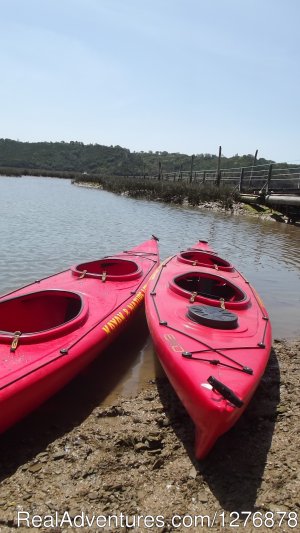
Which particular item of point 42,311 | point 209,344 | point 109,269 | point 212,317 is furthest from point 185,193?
point 209,344

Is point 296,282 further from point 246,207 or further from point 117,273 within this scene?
point 246,207

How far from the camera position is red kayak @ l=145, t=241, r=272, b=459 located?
9.93 feet

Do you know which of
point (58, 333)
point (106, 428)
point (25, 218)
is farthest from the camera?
point (25, 218)

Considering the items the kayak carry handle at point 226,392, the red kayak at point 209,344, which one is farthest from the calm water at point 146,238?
the kayak carry handle at point 226,392

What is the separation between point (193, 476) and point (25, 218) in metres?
13.8

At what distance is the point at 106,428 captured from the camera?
3.54 m

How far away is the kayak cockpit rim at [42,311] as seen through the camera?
4395 mm

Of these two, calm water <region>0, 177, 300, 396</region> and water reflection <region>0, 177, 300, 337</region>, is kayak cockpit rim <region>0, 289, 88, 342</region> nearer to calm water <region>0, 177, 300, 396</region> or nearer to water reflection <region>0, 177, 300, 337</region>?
calm water <region>0, 177, 300, 396</region>

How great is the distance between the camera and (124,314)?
16.7 ft

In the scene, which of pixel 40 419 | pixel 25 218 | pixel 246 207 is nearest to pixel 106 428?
pixel 40 419

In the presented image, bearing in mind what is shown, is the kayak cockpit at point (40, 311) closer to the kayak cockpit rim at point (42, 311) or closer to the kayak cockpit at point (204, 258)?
the kayak cockpit rim at point (42, 311)

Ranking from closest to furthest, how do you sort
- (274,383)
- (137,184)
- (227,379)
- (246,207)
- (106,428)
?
1. (227,379)
2. (106,428)
3. (274,383)
4. (246,207)
5. (137,184)

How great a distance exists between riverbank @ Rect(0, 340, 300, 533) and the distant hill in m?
83.8

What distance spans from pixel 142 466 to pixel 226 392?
A: 830 mm
